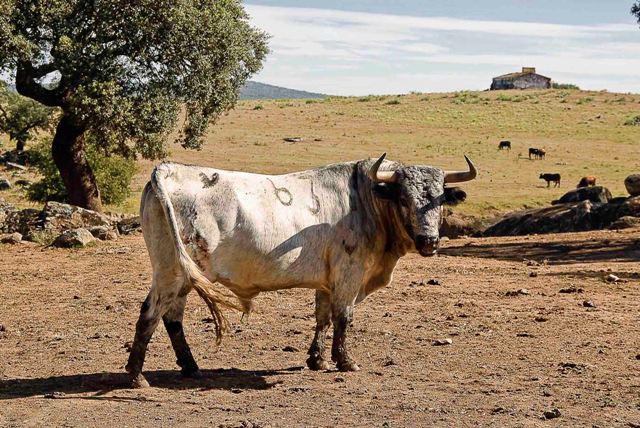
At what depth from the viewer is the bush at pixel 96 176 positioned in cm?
3009

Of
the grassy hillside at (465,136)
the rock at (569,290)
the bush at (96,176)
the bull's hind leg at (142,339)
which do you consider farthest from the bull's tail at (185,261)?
the grassy hillside at (465,136)

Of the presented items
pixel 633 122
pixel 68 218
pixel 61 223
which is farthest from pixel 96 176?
pixel 633 122

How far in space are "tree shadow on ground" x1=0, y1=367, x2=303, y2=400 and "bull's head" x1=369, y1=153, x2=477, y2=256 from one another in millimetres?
2098

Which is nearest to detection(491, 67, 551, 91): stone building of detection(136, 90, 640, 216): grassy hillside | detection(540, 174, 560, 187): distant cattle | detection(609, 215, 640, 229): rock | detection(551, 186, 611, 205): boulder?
detection(136, 90, 640, 216): grassy hillside

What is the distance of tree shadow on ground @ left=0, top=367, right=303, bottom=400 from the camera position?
9.84 m

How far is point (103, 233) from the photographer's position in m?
22.9

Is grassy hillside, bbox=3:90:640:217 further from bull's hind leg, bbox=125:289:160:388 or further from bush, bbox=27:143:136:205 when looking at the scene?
bull's hind leg, bbox=125:289:160:388

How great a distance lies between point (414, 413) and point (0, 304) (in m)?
8.51

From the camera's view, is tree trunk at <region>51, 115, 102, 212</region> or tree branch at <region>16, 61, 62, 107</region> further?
tree trunk at <region>51, 115, 102, 212</region>

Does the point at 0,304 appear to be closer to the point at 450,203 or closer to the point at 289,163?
the point at 450,203

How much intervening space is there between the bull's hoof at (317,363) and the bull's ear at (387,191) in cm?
187

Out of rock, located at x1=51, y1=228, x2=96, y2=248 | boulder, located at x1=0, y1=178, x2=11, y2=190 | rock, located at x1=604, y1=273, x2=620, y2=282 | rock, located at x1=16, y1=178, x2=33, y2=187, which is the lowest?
boulder, located at x1=0, y1=178, x2=11, y2=190

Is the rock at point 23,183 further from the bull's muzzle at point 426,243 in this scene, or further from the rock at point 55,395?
the bull's muzzle at point 426,243

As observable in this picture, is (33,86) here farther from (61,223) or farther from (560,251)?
(560,251)
